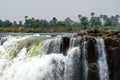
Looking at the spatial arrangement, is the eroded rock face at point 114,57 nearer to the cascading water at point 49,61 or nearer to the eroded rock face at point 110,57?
the eroded rock face at point 110,57

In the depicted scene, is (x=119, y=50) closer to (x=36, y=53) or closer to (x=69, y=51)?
(x=69, y=51)

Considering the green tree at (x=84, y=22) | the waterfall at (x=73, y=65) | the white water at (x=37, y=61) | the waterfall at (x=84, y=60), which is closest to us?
the waterfall at (x=84, y=60)

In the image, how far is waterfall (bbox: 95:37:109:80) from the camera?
20641mm

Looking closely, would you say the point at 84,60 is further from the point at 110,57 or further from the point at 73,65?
the point at 110,57

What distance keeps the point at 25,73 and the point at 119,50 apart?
6.53 m

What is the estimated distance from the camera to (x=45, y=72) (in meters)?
21.4

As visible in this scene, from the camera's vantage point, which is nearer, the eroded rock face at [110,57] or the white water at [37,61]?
the eroded rock face at [110,57]

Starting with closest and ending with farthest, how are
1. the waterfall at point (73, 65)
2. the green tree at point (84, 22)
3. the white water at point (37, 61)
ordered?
the waterfall at point (73, 65) < the white water at point (37, 61) < the green tree at point (84, 22)

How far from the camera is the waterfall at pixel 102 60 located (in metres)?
20.6

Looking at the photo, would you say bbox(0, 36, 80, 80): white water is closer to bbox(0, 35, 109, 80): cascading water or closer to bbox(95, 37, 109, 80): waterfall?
bbox(0, 35, 109, 80): cascading water

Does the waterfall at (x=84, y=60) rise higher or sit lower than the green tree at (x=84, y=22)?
lower

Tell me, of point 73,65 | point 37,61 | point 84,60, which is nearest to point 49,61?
point 37,61

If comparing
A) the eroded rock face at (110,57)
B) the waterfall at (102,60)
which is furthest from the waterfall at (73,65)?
the waterfall at (102,60)

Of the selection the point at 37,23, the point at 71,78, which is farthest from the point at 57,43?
the point at 37,23
